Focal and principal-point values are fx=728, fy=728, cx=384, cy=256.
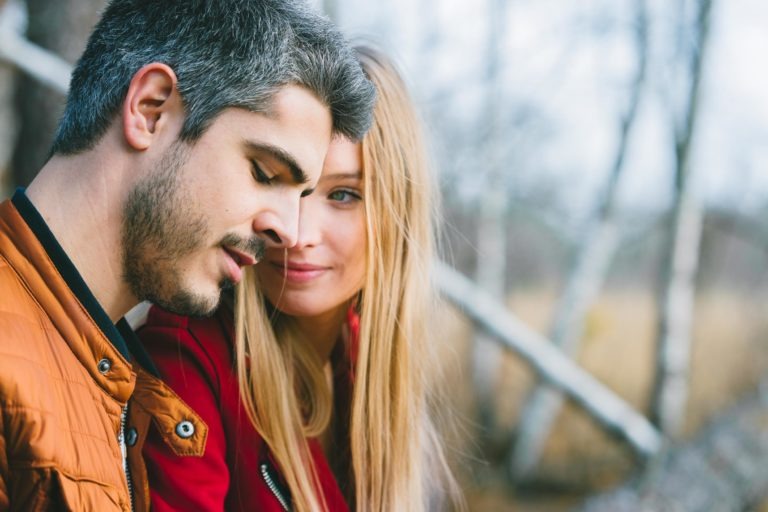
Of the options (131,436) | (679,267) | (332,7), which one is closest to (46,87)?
(131,436)

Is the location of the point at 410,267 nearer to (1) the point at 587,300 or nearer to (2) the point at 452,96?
(1) the point at 587,300

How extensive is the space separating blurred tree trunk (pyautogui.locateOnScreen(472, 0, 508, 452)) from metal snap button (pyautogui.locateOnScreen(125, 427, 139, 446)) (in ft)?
22.0

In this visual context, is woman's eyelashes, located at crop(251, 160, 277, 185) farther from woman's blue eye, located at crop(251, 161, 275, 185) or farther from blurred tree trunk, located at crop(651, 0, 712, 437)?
blurred tree trunk, located at crop(651, 0, 712, 437)

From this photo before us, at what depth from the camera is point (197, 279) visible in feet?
5.87

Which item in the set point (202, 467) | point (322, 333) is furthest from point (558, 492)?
point (202, 467)

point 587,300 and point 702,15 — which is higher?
point 702,15

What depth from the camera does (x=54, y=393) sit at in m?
1.44

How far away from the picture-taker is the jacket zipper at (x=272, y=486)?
210cm

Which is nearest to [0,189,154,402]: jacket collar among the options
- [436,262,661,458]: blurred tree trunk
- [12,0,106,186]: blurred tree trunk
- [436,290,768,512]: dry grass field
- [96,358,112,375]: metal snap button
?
[96,358,112,375]: metal snap button

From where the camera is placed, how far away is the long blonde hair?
2340 millimetres

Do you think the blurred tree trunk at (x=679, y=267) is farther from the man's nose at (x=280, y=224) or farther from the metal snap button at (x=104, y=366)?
the metal snap button at (x=104, y=366)

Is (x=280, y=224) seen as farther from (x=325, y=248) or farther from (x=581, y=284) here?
(x=581, y=284)

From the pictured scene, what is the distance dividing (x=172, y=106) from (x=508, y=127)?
7.59m

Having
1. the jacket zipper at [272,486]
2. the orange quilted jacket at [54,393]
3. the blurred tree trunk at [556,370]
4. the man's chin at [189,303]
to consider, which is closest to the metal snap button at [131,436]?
the orange quilted jacket at [54,393]
